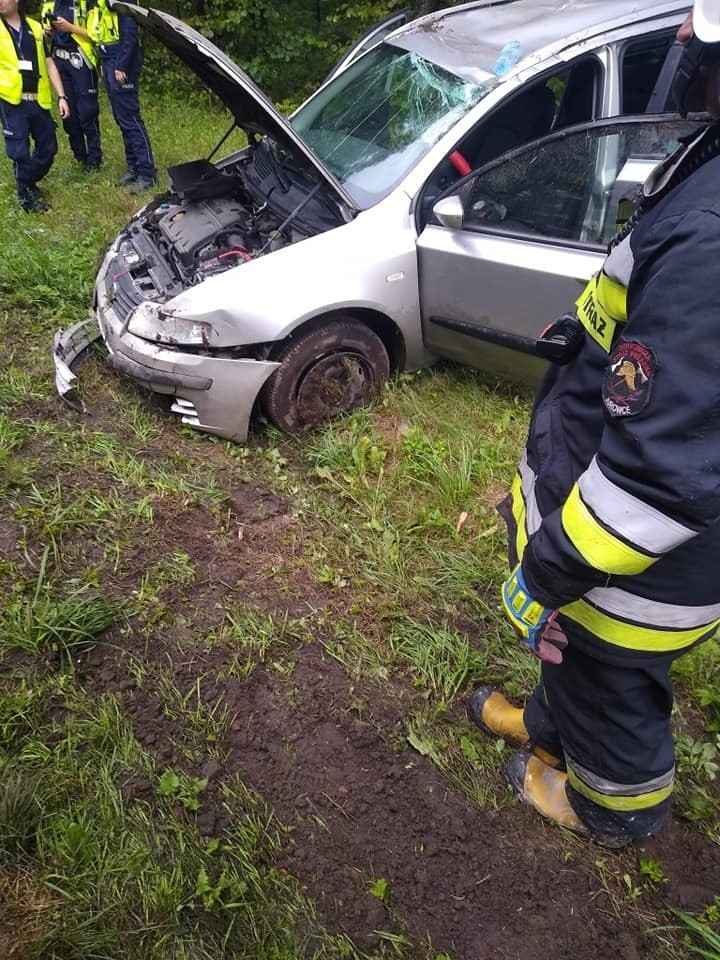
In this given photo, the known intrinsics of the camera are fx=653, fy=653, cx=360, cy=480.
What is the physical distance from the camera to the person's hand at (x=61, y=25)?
5766 millimetres

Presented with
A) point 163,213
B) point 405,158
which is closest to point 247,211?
point 163,213

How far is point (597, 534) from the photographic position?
1107 millimetres

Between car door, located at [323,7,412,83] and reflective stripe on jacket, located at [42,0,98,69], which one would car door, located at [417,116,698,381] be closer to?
car door, located at [323,7,412,83]

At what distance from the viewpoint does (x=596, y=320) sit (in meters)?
1.26

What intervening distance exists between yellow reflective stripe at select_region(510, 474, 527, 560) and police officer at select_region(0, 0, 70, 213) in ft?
17.8

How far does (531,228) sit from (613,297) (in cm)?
182

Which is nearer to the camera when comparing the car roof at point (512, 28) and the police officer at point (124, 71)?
the car roof at point (512, 28)

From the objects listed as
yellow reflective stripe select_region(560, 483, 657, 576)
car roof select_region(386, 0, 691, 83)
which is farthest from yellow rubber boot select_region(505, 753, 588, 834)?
car roof select_region(386, 0, 691, 83)

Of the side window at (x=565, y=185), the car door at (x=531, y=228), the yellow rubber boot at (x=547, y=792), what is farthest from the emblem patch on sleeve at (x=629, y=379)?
the side window at (x=565, y=185)

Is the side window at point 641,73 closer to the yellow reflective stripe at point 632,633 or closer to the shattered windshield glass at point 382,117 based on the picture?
the shattered windshield glass at point 382,117

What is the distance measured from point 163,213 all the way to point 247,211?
0.56 meters

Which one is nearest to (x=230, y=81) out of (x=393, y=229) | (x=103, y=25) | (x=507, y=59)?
(x=393, y=229)

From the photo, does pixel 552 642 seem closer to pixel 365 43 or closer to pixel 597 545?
pixel 597 545

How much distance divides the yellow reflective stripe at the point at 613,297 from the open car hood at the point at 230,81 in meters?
1.93
